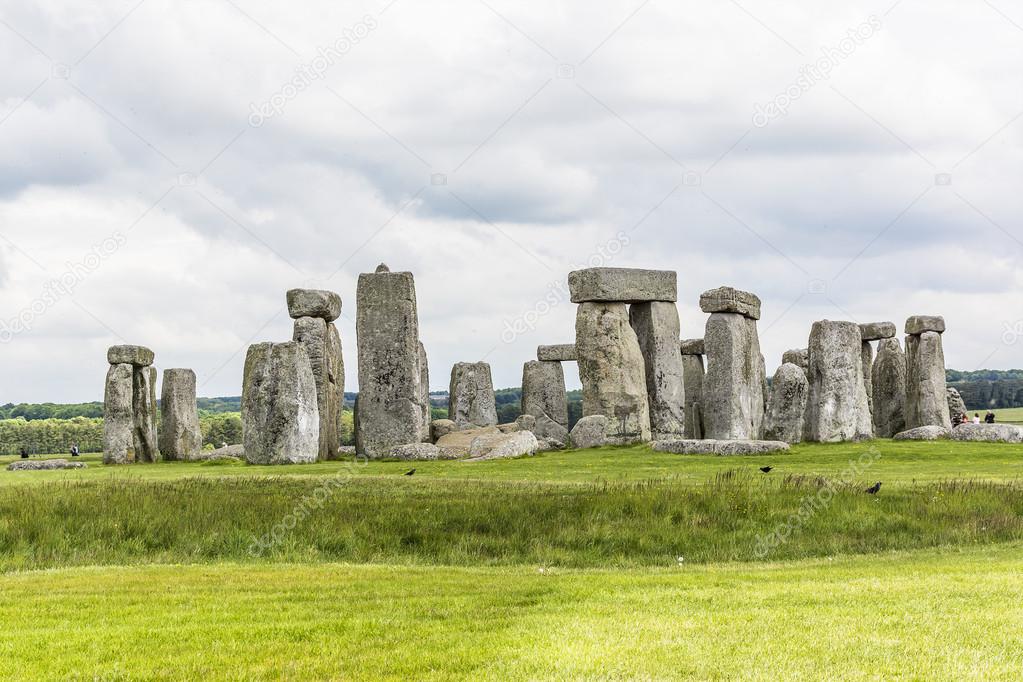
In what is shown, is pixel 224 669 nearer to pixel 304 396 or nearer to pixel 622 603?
pixel 622 603

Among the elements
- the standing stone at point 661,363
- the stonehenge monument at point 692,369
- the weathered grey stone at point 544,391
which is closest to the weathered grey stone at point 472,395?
the weathered grey stone at point 544,391

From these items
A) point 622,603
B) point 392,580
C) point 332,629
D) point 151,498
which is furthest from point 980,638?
point 151,498

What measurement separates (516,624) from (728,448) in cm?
1459

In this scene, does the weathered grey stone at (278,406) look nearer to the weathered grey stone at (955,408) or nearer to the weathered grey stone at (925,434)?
the weathered grey stone at (925,434)

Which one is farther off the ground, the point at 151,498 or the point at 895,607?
the point at 151,498

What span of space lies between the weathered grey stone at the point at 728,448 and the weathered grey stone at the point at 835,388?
3.11m

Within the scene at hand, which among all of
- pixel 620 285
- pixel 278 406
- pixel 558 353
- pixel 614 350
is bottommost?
pixel 278 406

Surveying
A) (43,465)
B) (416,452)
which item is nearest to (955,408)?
(416,452)

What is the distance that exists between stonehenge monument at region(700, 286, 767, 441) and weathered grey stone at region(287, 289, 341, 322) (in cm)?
877

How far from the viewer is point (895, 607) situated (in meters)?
9.97

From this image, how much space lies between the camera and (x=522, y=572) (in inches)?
531

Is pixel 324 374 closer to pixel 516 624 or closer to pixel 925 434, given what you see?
pixel 925 434

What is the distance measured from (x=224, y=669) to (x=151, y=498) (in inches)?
329

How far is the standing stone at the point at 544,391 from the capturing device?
40.1m
